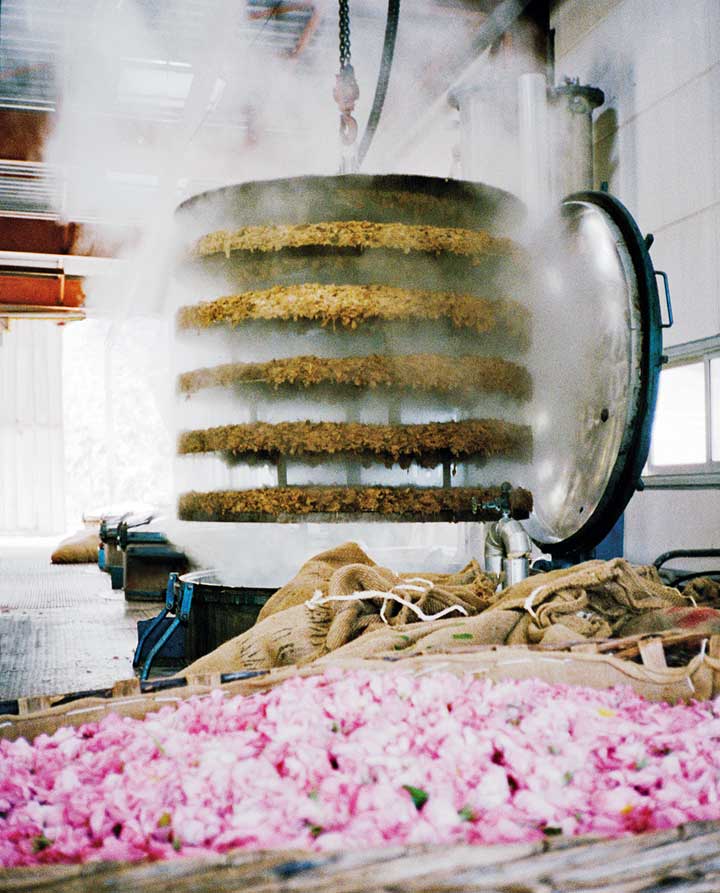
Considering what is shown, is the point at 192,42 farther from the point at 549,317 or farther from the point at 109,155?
the point at 549,317

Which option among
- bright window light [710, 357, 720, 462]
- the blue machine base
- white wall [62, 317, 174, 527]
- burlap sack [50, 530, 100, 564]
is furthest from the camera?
white wall [62, 317, 174, 527]

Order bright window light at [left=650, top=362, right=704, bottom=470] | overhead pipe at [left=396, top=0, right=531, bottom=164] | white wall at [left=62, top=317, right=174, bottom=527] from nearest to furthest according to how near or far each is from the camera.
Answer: bright window light at [left=650, top=362, right=704, bottom=470] → overhead pipe at [left=396, top=0, right=531, bottom=164] → white wall at [left=62, top=317, right=174, bottom=527]

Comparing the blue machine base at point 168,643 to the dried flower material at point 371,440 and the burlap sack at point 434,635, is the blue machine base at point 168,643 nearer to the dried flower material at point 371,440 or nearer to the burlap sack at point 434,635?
the dried flower material at point 371,440

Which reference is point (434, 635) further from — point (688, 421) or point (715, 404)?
point (688, 421)

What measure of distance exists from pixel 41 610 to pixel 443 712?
3.75 m

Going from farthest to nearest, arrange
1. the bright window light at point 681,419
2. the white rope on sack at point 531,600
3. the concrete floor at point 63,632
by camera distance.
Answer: the bright window light at point 681,419, the concrete floor at point 63,632, the white rope on sack at point 531,600

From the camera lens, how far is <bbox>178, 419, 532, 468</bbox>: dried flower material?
2268 mm

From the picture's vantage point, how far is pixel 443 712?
108cm

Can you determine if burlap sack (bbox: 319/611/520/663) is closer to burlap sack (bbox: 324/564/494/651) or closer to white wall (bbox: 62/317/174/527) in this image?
burlap sack (bbox: 324/564/494/651)

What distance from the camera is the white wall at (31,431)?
12.5 m

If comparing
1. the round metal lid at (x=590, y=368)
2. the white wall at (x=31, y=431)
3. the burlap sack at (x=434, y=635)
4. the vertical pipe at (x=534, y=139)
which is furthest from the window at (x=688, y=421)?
the white wall at (x=31, y=431)

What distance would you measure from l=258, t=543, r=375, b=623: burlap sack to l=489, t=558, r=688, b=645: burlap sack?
0.42 meters

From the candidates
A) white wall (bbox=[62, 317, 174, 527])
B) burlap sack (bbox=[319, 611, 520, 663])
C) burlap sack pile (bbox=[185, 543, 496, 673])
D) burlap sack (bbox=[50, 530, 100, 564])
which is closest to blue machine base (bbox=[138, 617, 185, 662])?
burlap sack pile (bbox=[185, 543, 496, 673])

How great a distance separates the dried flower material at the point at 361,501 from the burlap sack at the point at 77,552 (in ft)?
19.4
